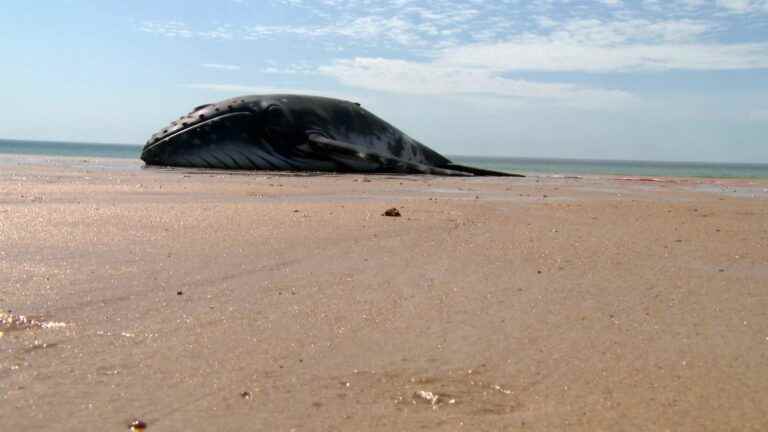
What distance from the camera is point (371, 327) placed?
2.16m

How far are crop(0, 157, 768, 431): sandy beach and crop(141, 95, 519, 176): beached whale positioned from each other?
7.66m

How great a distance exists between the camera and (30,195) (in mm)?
5695

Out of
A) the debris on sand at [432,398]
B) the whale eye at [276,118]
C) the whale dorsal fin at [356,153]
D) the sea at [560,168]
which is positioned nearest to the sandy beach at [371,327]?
the debris on sand at [432,398]

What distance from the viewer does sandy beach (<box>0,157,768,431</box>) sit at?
1539 mm

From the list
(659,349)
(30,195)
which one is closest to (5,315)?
(659,349)

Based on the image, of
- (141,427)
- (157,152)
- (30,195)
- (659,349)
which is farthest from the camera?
(157,152)

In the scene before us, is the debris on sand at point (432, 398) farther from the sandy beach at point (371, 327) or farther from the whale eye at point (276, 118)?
the whale eye at point (276, 118)

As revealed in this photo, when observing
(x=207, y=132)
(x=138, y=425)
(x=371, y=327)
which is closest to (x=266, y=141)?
(x=207, y=132)

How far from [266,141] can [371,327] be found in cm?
1026

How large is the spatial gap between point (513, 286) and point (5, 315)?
1724 millimetres

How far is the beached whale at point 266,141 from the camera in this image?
11906 millimetres

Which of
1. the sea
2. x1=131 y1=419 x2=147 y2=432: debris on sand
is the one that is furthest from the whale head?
x1=131 y1=419 x2=147 y2=432: debris on sand

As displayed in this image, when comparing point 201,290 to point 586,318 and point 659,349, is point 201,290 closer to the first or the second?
point 586,318

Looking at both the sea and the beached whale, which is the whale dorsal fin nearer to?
the beached whale
